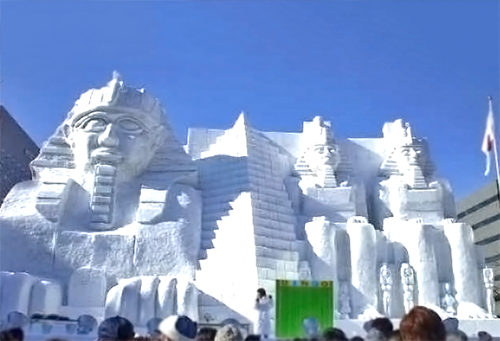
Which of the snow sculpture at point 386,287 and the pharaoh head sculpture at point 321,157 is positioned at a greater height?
the pharaoh head sculpture at point 321,157

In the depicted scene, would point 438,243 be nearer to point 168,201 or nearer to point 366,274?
point 366,274

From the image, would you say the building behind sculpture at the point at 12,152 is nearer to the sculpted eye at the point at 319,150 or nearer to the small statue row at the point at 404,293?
the sculpted eye at the point at 319,150

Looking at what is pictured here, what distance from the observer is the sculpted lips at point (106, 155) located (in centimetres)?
1300

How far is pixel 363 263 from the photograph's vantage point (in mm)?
13164

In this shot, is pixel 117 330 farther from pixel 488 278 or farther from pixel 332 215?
pixel 488 278

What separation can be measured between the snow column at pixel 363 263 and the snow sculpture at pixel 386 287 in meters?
0.15

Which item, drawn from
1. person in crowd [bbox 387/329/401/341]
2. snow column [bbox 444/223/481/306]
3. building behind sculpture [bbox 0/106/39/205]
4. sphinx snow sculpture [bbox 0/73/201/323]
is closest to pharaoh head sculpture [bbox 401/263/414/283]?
snow column [bbox 444/223/481/306]

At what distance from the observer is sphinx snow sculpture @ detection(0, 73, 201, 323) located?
40.3 ft

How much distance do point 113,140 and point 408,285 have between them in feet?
24.2

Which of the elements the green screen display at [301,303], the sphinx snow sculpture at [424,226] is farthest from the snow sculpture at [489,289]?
the green screen display at [301,303]

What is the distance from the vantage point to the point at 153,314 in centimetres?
1075

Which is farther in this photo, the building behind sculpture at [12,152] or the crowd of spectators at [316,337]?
the building behind sculpture at [12,152]

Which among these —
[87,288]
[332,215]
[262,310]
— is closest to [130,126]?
[87,288]

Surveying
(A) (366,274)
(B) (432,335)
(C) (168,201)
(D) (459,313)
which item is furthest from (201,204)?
(B) (432,335)
